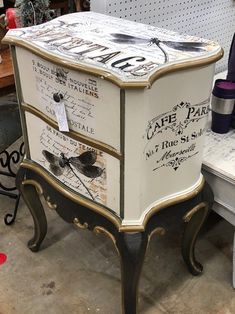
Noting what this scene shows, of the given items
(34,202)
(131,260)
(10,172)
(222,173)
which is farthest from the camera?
(10,172)

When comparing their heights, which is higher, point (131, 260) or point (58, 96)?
point (58, 96)

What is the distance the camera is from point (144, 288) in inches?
60.2

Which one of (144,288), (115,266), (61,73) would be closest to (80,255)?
(115,266)

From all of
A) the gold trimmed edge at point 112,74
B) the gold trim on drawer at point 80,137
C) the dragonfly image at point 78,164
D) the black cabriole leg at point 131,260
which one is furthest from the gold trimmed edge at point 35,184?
the gold trimmed edge at point 112,74

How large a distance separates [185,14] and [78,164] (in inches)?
41.6

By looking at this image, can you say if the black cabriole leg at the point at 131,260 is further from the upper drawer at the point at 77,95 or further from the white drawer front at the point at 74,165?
the upper drawer at the point at 77,95

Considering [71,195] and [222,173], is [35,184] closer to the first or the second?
[71,195]

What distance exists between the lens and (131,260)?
114 cm

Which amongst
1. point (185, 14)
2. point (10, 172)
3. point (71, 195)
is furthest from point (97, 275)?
point (185, 14)

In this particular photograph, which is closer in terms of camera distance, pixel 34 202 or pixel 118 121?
pixel 118 121

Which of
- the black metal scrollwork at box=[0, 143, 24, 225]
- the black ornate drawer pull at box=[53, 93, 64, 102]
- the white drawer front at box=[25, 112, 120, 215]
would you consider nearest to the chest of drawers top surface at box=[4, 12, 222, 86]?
the black ornate drawer pull at box=[53, 93, 64, 102]

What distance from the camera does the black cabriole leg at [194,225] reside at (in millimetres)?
1309

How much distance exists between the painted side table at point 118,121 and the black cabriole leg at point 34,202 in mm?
95

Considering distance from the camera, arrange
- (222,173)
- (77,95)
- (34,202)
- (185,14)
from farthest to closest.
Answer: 1. (185,14)
2. (34,202)
3. (222,173)
4. (77,95)
